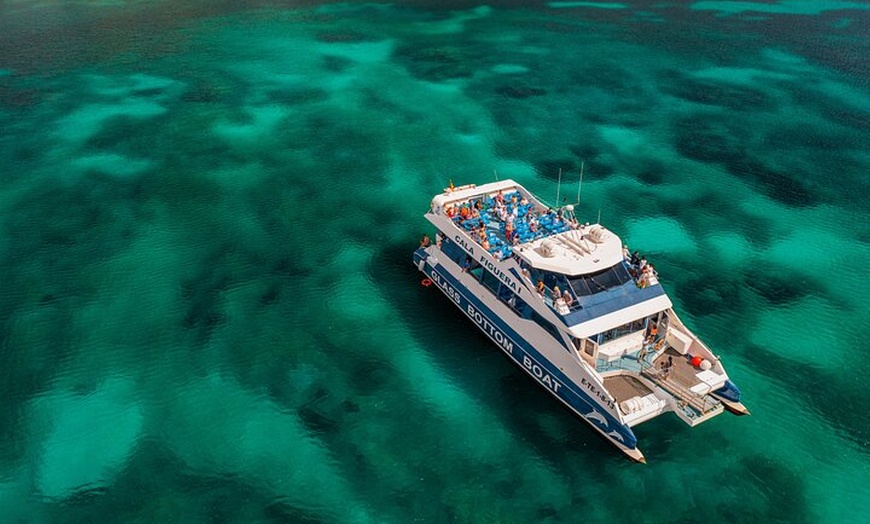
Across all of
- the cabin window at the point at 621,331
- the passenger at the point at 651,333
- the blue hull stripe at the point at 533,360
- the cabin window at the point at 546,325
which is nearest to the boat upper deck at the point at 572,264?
the cabin window at the point at 621,331

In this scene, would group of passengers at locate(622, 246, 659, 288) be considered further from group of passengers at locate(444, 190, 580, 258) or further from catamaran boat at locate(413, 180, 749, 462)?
group of passengers at locate(444, 190, 580, 258)

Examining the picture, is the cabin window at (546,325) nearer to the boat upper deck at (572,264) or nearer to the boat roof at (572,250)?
the boat upper deck at (572,264)

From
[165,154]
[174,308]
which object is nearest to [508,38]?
[165,154]

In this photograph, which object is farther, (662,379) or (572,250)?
(572,250)

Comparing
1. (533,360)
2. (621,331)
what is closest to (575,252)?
(621,331)

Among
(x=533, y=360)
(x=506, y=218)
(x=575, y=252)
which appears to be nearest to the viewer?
(x=533, y=360)

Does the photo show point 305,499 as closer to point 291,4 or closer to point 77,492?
point 77,492

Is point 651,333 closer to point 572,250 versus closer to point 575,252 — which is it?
point 575,252
